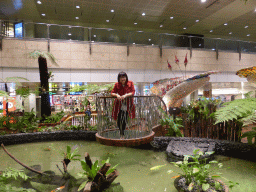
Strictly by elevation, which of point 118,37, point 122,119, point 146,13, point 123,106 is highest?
point 146,13

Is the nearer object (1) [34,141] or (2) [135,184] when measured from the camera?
(2) [135,184]

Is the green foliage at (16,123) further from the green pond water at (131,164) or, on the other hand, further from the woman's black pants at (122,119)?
the woman's black pants at (122,119)

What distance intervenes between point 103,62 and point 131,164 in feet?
19.5

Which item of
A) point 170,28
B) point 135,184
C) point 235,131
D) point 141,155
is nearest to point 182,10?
point 170,28

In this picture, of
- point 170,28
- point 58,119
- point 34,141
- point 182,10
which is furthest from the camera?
point 170,28

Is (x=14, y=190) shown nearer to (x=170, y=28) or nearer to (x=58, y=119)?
(x=58, y=119)

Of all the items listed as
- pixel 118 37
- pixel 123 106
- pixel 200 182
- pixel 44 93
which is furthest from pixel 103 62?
pixel 200 182

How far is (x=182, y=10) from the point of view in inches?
364

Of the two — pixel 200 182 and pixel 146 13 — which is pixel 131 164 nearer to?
pixel 200 182

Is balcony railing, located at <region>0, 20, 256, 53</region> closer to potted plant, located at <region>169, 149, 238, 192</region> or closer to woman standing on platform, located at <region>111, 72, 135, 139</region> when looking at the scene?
woman standing on platform, located at <region>111, 72, 135, 139</region>

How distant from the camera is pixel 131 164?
2.86 metres

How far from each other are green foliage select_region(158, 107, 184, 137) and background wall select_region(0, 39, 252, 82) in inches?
178

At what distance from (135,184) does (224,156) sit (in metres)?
1.79

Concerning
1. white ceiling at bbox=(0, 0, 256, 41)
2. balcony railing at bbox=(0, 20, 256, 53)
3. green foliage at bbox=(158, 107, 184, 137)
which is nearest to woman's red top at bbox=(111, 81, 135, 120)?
green foliage at bbox=(158, 107, 184, 137)
